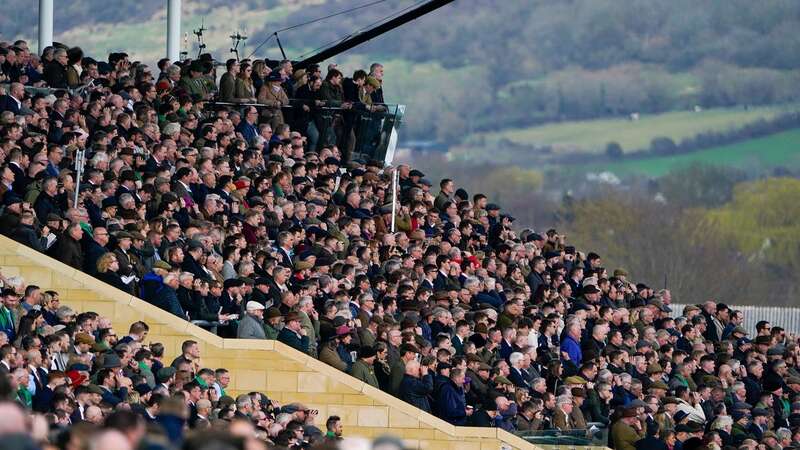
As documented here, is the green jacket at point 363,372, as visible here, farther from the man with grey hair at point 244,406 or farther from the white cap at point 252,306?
the man with grey hair at point 244,406

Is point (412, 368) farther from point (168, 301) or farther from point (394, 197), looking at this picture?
point (394, 197)

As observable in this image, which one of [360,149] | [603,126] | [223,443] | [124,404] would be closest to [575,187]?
[603,126]

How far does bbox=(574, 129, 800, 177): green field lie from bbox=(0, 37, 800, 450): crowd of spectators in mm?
49694

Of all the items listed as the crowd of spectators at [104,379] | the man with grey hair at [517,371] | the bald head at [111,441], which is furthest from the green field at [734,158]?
the bald head at [111,441]

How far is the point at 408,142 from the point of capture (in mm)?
77312

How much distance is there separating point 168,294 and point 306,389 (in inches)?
70.6

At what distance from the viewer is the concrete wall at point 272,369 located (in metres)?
19.9

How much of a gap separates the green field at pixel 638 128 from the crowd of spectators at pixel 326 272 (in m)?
49.6

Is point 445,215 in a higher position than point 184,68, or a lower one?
lower

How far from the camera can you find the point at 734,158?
80.5m

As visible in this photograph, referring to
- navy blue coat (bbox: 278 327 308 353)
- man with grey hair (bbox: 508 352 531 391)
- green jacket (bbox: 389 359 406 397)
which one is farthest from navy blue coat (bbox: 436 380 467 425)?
navy blue coat (bbox: 278 327 308 353)

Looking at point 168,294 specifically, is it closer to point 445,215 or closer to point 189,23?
point 445,215

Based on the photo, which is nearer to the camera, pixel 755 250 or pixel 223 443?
pixel 223 443

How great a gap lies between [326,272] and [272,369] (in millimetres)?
2557
